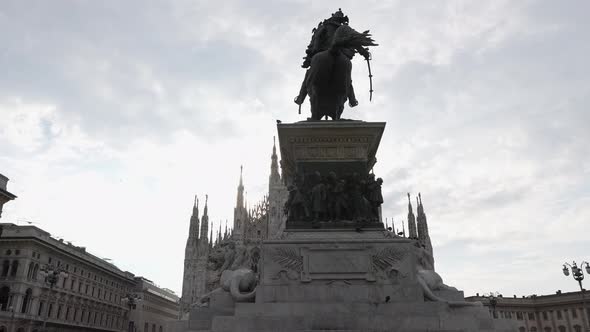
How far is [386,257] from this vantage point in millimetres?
6891

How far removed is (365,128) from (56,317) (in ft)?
143

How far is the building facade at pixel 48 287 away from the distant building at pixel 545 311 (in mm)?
42380

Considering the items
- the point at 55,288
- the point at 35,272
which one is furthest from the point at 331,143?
the point at 55,288

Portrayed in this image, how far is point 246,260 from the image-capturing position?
789cm

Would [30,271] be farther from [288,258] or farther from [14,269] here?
[288,258]

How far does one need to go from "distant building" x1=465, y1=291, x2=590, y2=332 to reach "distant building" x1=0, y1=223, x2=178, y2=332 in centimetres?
4236

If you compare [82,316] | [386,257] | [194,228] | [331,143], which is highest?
[194,228]

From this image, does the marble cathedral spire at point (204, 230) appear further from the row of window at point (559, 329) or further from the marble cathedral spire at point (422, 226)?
the row of window at point (559, 329)

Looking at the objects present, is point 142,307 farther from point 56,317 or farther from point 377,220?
point 377,220

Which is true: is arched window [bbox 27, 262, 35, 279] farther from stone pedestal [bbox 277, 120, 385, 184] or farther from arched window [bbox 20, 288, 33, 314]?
stone pedestal [bbox 277, 120, 385, 184]

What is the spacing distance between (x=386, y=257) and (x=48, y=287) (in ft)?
135

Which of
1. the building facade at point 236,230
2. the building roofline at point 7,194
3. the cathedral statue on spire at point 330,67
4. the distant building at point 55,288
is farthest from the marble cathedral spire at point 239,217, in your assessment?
the cathedral statue on spire at point 330,67

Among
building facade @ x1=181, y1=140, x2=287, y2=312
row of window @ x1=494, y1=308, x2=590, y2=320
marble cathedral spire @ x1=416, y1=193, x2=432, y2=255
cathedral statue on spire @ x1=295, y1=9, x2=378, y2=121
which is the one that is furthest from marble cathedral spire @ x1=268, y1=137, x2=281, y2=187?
cathedral statue on spire @ x1=295, y1=9, x2=378, y2=121

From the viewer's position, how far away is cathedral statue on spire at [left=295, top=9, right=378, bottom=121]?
28.0 feet
